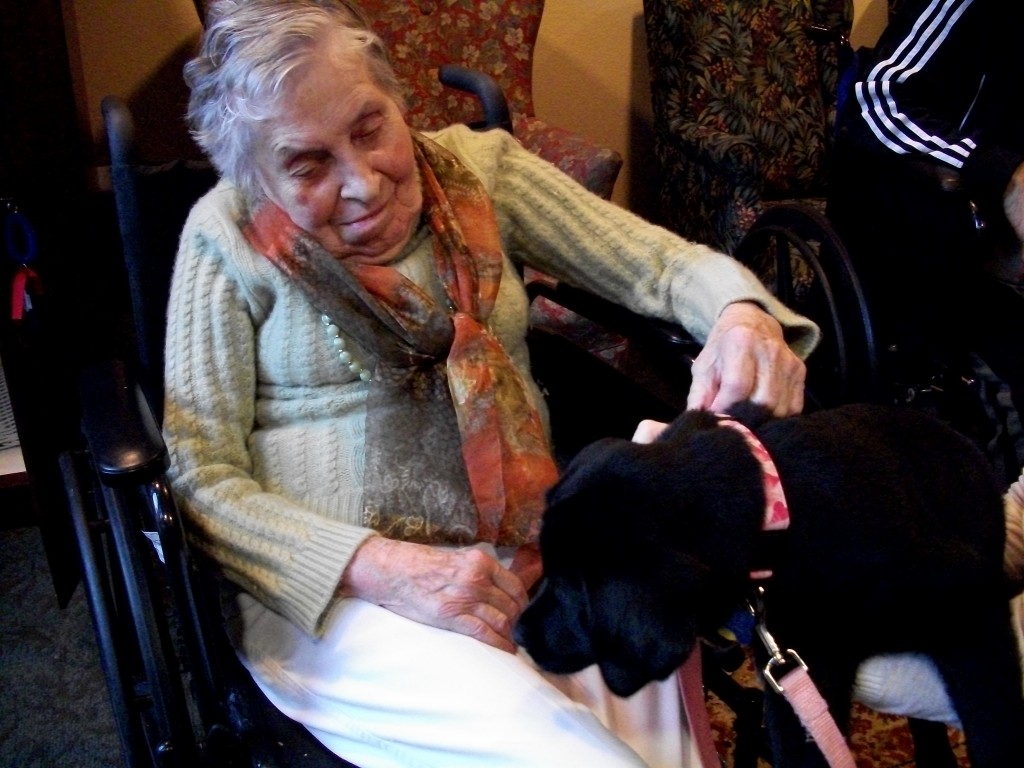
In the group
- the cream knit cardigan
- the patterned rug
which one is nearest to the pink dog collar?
the cream knit cardigan

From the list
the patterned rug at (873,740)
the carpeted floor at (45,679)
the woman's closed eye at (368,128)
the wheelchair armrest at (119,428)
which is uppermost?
the woman's closed eye at (368,128)

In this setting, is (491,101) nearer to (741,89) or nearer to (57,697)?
(741,89)

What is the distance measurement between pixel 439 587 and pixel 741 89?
1.88 m

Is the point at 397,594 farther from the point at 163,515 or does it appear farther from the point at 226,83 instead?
the point at 226,83

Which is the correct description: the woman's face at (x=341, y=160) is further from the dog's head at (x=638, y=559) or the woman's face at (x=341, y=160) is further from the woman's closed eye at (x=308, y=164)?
the dog's head at (x=638, y=559)

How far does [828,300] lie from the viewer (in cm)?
125

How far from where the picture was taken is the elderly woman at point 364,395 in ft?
3.01

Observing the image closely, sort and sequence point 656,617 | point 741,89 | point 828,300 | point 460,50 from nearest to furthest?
point 656,617, point 828,300, point 460,50, point 741,89

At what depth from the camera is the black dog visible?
2.41 ft

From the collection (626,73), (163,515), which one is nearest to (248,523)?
(163,515)

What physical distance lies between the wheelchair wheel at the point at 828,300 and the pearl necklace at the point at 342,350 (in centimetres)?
64

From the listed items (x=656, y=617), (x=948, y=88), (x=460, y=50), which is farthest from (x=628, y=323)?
(x=460, y=50)

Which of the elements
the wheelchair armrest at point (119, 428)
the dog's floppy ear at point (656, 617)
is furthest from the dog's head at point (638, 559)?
the wheelchair armrest at point (119, 428)

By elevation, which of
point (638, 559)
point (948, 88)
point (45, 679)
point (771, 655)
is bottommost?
point (45, 679)
